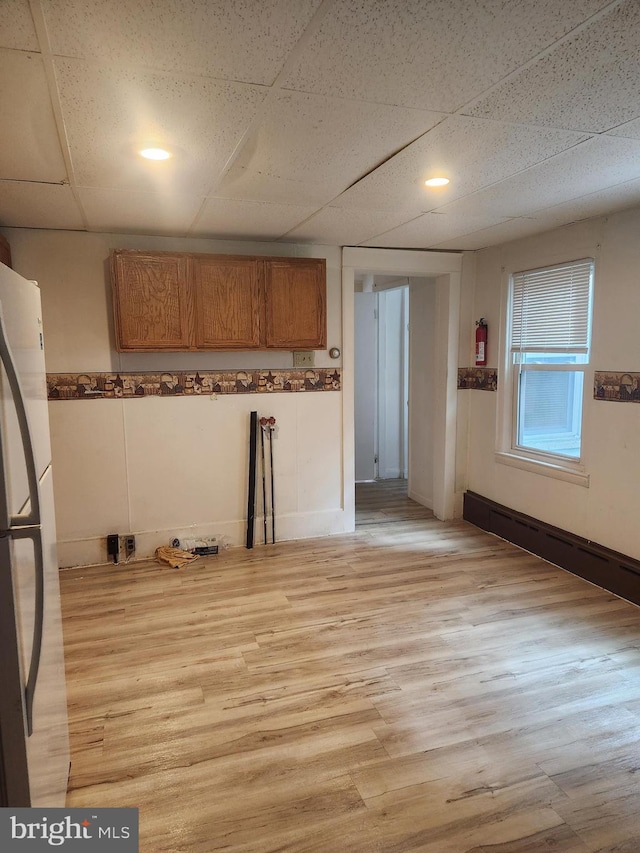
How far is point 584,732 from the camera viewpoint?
2.18m

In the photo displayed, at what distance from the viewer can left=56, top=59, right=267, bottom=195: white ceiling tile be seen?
1701 millimetres

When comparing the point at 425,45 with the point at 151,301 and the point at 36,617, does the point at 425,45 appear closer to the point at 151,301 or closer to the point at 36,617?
the point at 36,617

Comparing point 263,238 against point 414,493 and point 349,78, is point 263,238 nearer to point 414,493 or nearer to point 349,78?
point 349,78

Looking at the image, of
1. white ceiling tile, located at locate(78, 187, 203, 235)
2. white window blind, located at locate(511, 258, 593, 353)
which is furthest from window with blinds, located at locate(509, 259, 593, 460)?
white ceiling tile, located at locate(78, 187, 203, 235)

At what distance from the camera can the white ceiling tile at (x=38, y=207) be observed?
9.03 ft

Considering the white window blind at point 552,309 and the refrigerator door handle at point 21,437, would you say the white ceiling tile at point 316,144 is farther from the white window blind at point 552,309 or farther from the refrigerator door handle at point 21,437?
the white window blind at point 552,309

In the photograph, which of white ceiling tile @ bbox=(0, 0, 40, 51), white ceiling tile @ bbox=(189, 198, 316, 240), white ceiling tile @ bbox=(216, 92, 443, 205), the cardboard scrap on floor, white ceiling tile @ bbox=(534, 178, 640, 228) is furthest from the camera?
the cardboard scrap on floor

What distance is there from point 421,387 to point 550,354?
1.54 meters

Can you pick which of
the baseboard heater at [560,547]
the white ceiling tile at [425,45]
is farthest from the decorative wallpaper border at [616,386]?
the white ceiling tile at [425,45]

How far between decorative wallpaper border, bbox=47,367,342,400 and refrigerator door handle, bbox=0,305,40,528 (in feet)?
8.99

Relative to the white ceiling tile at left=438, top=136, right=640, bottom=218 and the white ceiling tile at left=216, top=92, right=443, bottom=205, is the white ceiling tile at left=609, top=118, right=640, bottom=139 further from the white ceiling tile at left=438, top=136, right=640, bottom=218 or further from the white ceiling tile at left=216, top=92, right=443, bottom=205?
the white ceiling tile at left=216, top=92, right=443, bottom=205

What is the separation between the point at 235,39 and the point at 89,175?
1.39 meters

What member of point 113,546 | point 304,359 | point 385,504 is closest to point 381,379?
point 385,504

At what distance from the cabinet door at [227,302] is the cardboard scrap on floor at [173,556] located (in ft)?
5.08
